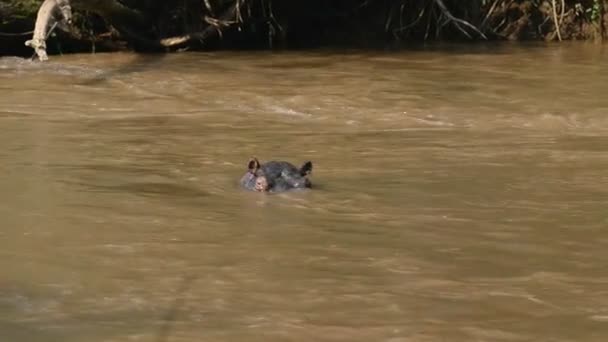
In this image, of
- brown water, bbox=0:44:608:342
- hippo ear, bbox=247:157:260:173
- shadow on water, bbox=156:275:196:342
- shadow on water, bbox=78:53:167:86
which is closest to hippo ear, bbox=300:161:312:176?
brown water, bbox=0:44:608:342

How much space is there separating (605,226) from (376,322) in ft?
7.40

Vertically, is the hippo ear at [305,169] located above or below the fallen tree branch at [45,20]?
below

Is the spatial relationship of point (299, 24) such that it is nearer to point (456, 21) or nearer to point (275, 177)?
point (456, 21)

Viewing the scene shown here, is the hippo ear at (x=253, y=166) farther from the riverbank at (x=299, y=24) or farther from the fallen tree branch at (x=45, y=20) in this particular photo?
the riverbank at (x=299, y=24)

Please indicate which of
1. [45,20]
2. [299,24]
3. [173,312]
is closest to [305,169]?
[173,312]

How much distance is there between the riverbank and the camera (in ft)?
55.1

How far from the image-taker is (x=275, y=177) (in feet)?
25.7

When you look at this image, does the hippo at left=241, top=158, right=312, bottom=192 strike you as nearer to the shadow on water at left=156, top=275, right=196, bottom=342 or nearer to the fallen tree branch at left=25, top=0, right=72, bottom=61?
the shadow on water at left=156, top=275, right=196, bottom=342

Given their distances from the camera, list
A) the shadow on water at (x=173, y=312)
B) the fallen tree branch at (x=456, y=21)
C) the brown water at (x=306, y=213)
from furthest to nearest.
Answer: the fallen tree branch at (x=456, y=21) → the brown water at (x=306, y=213) → the shadow on water at (x=173, y=312)

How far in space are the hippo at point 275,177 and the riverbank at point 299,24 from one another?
8.64 meters

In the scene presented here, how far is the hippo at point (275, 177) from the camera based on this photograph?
7.74m

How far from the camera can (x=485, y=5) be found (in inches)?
769

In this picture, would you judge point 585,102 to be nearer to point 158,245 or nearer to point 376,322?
point 158,245

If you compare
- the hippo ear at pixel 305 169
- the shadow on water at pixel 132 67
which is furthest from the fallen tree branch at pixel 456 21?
the hippo ear at pixel 305 169
